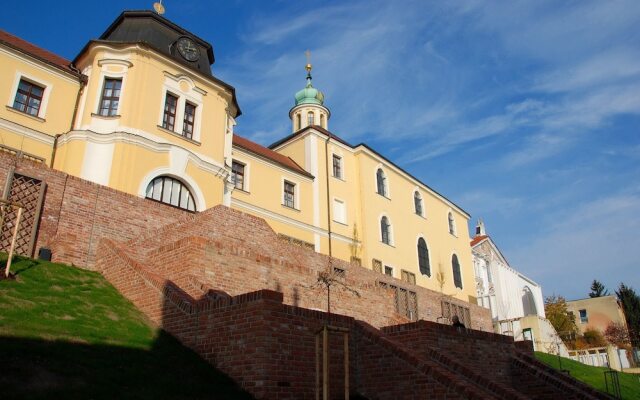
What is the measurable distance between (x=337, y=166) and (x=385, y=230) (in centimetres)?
508

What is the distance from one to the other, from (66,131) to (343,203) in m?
16.6

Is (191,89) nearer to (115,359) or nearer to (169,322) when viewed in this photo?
(169,322)

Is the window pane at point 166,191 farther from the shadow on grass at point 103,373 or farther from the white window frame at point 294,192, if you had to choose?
the shadow on grass at point 103,373

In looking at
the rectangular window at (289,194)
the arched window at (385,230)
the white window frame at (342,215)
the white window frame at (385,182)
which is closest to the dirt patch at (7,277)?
the rectangular window at (289,194)

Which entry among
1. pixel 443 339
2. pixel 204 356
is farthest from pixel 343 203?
pixel 204 356

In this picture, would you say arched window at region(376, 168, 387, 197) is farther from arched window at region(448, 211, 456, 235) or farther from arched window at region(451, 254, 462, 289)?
arched window at region(448, 211, 456, 235)

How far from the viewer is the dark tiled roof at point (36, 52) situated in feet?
69.6

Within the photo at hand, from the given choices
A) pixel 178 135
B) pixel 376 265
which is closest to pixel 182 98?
pixel 178 135

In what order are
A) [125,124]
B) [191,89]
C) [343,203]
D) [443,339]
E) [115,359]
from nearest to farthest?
[115,359], [443,339], [125,124], [191,89], [343,203]

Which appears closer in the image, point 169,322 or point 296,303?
point 169,322

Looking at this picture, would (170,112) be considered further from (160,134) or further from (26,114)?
(26,114)

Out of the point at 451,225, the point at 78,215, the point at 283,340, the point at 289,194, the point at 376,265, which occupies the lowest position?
the point at 283,340

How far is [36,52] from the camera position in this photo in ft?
76.1

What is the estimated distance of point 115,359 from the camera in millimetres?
8562
